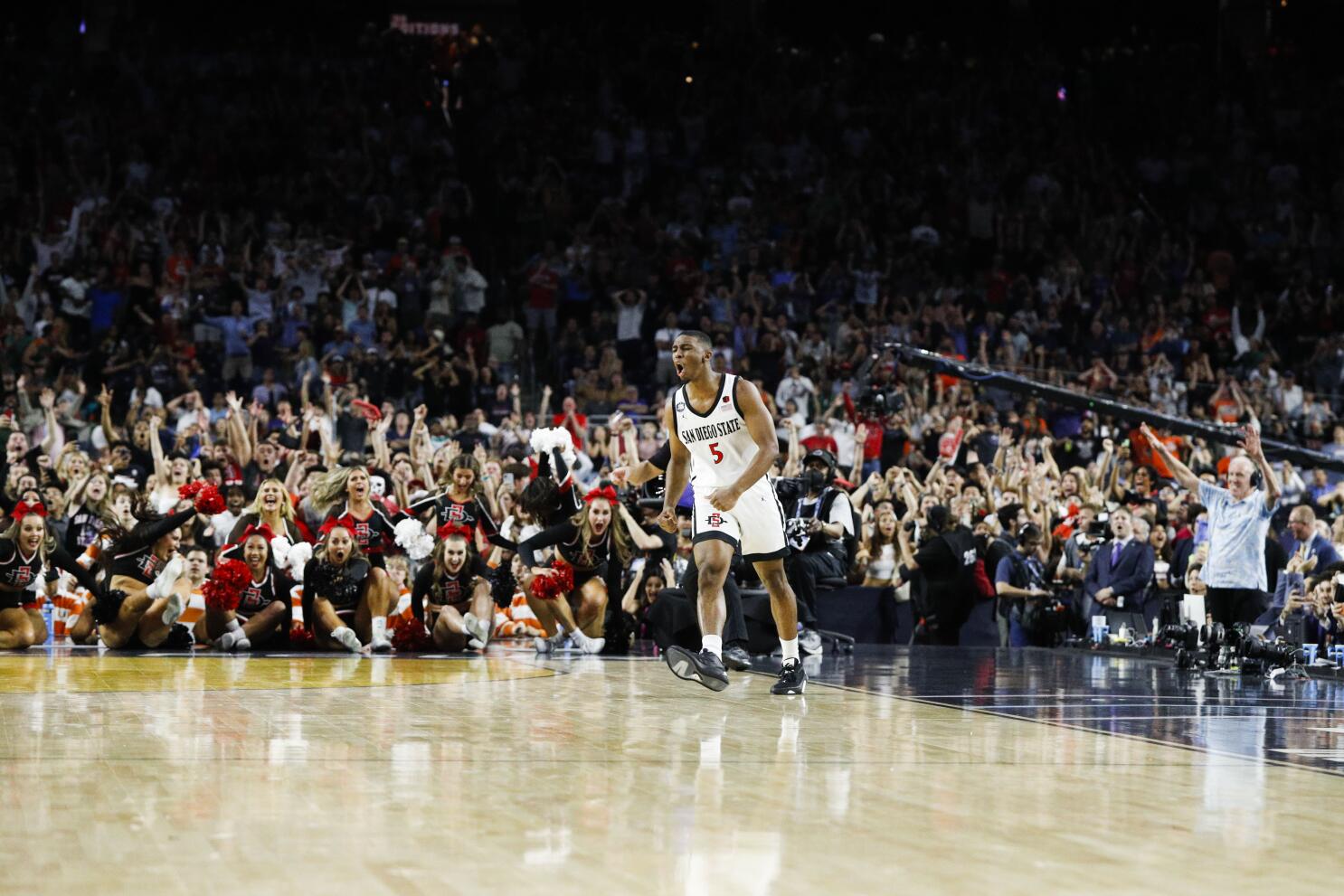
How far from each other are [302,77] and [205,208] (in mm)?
3768

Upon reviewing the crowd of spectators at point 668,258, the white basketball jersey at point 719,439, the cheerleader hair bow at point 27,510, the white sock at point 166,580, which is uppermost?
the crowd of spectators at point 668,258

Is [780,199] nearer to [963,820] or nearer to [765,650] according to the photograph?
[765,650]

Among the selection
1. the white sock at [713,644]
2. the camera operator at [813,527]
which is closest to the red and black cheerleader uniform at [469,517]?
the camera operator at [813,527]

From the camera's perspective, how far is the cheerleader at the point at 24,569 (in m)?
12.3

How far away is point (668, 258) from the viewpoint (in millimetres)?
23016

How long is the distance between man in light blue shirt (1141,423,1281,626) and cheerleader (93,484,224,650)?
719cm

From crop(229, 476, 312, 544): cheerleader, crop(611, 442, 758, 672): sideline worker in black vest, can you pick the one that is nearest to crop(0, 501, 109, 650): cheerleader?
crop(229, 476, 312, 544): cheerleader

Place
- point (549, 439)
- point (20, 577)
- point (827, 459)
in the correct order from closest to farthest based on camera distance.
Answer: point (549, 439) → point (20, 577) → point (827, 459)

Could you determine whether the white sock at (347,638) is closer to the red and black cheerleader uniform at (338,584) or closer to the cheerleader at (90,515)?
the red and black cheerleader uniform at (338,584)

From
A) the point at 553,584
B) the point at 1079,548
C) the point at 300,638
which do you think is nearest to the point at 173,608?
the point at 300,638

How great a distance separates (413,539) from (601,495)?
5.51 feet

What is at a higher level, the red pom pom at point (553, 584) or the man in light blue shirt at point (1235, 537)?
the man in light blue shirt at point (1235, 537)

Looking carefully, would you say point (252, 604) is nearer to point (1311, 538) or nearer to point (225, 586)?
point (225, 586)

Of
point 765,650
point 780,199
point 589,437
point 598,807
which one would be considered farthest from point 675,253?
point 598,807
